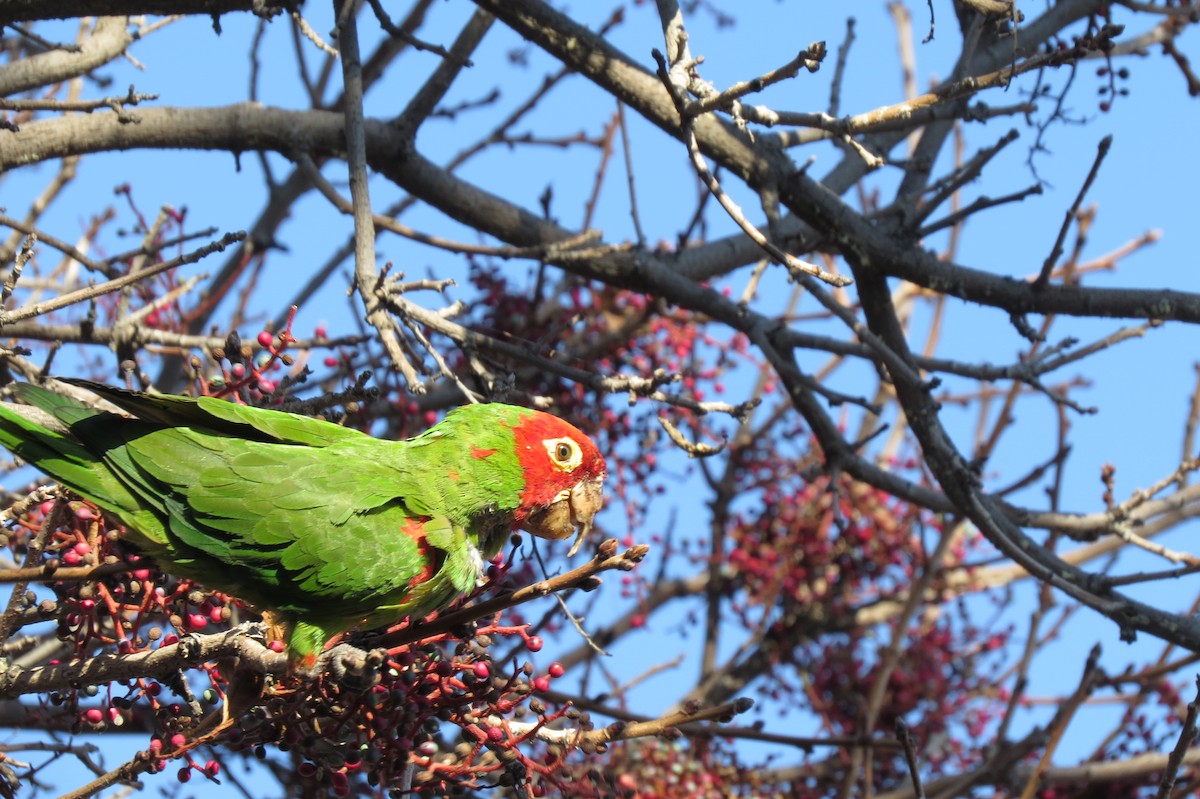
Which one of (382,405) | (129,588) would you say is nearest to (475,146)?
(382,405)

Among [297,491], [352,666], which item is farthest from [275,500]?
[352,666]

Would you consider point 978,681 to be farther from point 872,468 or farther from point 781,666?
point 872,468

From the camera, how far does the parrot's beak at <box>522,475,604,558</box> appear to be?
348cm

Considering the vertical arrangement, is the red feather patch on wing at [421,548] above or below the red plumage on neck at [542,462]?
below

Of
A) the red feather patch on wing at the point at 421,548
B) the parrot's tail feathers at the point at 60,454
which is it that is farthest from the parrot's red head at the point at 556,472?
the parrot's tail feathers at the point at 60,454

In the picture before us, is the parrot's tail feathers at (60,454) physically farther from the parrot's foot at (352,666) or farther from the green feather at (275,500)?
the parrot's foot at (352,666)

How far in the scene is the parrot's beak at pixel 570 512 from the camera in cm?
348

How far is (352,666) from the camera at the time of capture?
2701 millimetres

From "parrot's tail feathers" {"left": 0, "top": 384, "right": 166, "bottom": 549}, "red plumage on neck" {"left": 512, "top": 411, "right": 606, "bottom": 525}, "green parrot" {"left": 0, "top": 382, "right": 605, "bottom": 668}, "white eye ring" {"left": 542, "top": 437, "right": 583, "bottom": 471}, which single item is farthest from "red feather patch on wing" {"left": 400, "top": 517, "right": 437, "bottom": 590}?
"parrot's tail feathers" {"left": 0, "top": 384, "right": 166, "bottom": 549}

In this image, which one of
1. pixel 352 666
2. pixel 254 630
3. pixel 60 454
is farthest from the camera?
pixel 254 630

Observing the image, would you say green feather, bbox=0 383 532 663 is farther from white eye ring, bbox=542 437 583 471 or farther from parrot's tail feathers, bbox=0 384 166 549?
white eye ring, bbox=542 437 583 471

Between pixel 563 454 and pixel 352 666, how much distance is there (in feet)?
3.21

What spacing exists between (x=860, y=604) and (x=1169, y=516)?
5.53 feet

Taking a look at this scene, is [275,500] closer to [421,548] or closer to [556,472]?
[421,548]
